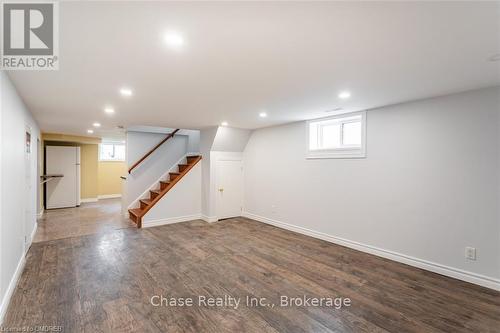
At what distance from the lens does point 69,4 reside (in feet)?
4.33

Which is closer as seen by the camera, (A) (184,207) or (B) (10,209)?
(B) (10,209)

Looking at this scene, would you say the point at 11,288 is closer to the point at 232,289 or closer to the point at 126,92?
the point at 232,289

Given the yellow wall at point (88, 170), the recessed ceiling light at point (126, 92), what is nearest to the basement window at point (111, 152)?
the yellow wall at point (88, 170)

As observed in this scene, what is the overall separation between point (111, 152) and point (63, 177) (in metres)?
2.53

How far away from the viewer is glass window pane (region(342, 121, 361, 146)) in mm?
4059

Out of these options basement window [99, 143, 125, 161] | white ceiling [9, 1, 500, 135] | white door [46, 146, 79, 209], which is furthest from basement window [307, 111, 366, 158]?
basement window [99, 143, 125, 161]

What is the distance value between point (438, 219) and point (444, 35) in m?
2.51

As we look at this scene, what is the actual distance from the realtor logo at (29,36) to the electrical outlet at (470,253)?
15.2 feet

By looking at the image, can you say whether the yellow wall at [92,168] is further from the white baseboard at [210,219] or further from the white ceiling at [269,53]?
→ the white ceiling at [269,53]

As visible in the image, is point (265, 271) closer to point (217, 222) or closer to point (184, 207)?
point (217, 222)

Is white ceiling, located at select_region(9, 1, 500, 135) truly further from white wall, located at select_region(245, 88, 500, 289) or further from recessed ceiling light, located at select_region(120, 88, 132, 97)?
white wall, located at select_region(245, 88, 500, 289)

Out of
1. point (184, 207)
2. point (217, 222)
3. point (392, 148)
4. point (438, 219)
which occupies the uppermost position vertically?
point (392, 148)

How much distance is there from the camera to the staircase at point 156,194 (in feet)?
17.5

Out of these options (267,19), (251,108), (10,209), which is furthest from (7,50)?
(251,108)
